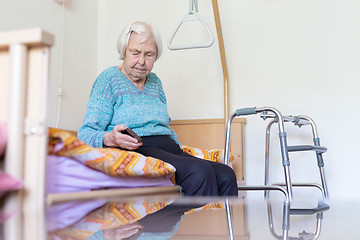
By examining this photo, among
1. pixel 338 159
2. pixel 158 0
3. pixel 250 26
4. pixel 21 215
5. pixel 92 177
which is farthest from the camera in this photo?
pixel 158 0

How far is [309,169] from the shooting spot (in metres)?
2.39

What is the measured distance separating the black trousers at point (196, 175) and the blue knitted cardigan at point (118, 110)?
0.07 meters

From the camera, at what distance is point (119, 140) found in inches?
55.3

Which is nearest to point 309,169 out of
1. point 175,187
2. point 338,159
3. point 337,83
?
point 338,159

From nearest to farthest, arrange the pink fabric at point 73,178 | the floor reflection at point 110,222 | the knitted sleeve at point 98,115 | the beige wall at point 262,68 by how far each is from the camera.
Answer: the floor reflection at point 110,222
the pink fabric at point 73,178
the knitted sleeve at point 98,115
the beige wall at point 262,68

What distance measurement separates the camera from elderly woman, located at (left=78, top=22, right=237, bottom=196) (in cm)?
146

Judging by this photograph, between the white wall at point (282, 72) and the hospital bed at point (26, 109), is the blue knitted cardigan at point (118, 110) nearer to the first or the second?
the hospital bed at point (26, 109)

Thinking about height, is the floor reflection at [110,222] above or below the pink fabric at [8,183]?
below

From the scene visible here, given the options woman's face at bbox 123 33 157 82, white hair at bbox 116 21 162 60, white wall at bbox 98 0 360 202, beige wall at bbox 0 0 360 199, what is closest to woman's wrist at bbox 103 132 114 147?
woman's face at bbox 123 33 157 82

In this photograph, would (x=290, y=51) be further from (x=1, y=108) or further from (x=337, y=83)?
(x=1, y=108)

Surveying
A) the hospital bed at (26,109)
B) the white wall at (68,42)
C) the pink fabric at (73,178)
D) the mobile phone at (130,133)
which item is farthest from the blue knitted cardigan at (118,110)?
the hospital bed at (26,109)

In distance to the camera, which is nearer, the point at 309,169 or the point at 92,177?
the point at 92,177

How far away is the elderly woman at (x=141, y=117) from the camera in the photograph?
146 cm

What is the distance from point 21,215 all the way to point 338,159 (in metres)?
2.01
